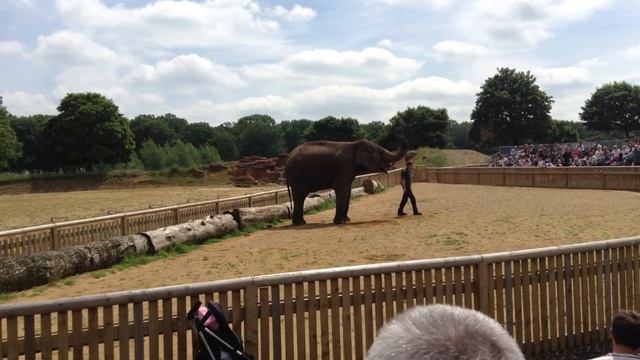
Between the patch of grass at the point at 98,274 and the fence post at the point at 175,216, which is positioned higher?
the fence post at the point at 175,216

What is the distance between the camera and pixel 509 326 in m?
6.19

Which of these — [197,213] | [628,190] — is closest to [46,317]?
[197,213]

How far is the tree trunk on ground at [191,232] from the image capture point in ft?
47.0

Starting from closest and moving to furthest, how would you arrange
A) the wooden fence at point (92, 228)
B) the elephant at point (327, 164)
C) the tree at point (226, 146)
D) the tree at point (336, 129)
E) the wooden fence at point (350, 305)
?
the wooden fence at point (350, 305), the wooden fence at point (92, 228), the elephant at point (327, 164), the tree at point (336, 129), the tree at point (226, 146)

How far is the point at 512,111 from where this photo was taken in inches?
3137

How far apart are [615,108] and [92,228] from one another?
83.4m

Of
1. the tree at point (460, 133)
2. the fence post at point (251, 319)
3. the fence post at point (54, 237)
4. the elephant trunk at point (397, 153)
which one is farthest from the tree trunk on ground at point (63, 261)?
the tree at point (460, 133)

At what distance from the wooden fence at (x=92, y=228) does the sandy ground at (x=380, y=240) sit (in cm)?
145

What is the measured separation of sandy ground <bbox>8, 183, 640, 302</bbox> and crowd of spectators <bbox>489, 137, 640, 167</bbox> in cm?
1308

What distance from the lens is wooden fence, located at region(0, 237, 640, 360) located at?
448 centimetres

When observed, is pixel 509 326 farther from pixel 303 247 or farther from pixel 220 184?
pixel 220 184

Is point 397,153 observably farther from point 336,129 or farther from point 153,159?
point 336,129

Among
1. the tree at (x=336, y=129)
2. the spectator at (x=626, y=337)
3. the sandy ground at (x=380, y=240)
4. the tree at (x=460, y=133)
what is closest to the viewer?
the spectator at (x=626, y=337)

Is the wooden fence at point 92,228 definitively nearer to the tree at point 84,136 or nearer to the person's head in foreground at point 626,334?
the person's head in foreground at point 626,334
